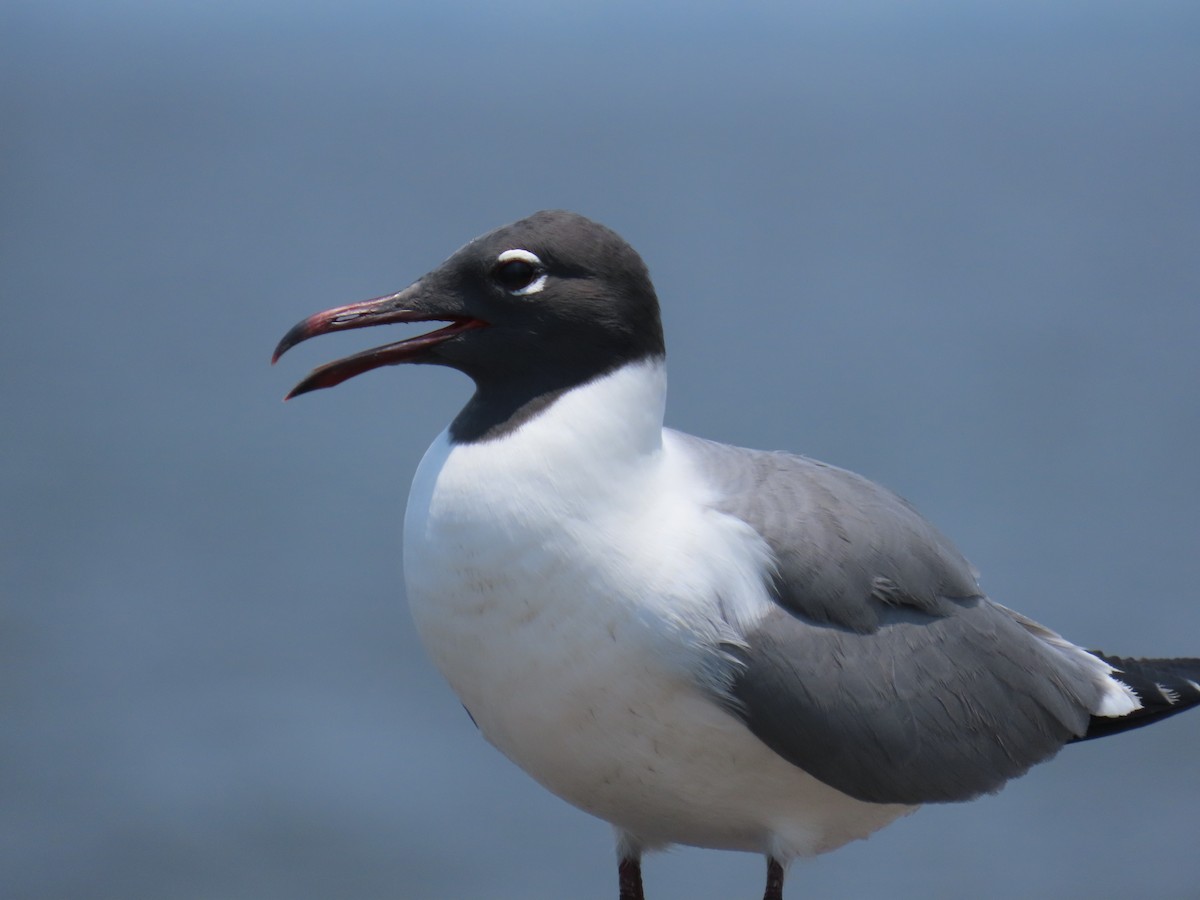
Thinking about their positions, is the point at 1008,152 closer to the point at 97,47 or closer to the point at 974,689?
the point at 974,689

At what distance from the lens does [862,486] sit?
3.89 metres

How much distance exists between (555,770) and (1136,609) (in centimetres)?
1121

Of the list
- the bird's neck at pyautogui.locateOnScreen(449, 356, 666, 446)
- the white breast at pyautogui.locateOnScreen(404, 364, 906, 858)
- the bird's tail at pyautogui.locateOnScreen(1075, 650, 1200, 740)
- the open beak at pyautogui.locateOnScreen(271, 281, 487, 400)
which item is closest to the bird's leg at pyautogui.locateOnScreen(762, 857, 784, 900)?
the white breast at pyautogui.locateOnScreen(404, 364, 906, 858)

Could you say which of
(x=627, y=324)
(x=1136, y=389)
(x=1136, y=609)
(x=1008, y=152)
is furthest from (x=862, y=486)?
(x=1008, y=152)

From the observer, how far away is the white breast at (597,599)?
331 centimetres

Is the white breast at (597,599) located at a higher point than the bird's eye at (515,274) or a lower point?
lower

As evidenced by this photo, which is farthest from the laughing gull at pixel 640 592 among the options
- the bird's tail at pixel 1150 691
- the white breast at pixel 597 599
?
the bird's tail at pixel 1150 691

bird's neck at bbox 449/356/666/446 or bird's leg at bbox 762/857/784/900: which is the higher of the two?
bird's neck at bbox 449/356/666/446

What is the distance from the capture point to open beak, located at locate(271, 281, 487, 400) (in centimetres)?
346

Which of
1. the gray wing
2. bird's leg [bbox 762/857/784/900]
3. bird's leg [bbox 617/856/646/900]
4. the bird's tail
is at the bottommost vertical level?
bird's leg [bbox 617/856/646/900]

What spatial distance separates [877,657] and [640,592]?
2.08ft

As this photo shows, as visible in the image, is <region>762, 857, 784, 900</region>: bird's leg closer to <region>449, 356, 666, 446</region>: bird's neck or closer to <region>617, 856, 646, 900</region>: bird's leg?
<region>617, 856, 646, 900</region>: bird's leg

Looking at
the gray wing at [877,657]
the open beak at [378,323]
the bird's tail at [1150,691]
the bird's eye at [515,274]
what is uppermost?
the bird's eye at [515,274]

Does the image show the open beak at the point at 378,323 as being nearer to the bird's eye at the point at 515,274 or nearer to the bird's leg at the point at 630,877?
the bird's eye at the point at 515,274
